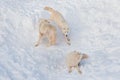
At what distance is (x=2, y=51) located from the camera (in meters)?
4.34

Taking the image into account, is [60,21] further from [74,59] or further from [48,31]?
Answer: [74,59]

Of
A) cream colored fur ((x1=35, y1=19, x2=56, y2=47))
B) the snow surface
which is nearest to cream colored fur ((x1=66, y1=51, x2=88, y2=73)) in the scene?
the snow surface

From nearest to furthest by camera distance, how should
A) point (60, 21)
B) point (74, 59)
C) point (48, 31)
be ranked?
point (74, 59), point (48, 31), point (60, 21)

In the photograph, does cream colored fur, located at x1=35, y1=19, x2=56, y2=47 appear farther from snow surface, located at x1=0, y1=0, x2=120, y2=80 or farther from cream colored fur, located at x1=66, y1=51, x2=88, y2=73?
cream colored fur, located at x1=66, y1=51, x2=88, y2=73

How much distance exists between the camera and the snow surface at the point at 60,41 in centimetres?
407

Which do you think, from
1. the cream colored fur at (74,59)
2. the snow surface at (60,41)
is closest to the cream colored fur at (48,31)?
the snow surface at (60,41)

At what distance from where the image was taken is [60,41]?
4.66 meters

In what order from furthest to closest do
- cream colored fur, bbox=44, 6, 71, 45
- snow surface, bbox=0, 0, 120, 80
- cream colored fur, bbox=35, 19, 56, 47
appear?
cream colored fur, bbox=44, 6, 71, 45, cream colored fur, bbox=35, 19, 56, 47, snow surface, bbox=0, 0, 120, 80

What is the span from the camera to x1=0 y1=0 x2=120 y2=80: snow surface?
407 cm

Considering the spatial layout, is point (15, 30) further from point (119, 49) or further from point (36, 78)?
point (119, 49)

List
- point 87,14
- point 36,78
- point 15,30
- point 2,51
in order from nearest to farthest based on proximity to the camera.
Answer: point 36,78
point 2,51
point 15,30
point 87,14

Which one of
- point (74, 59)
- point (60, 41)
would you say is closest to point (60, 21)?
point (60, 41)

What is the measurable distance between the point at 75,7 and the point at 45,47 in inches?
38.3

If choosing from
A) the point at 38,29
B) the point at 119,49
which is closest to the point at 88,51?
the point at 119,49
